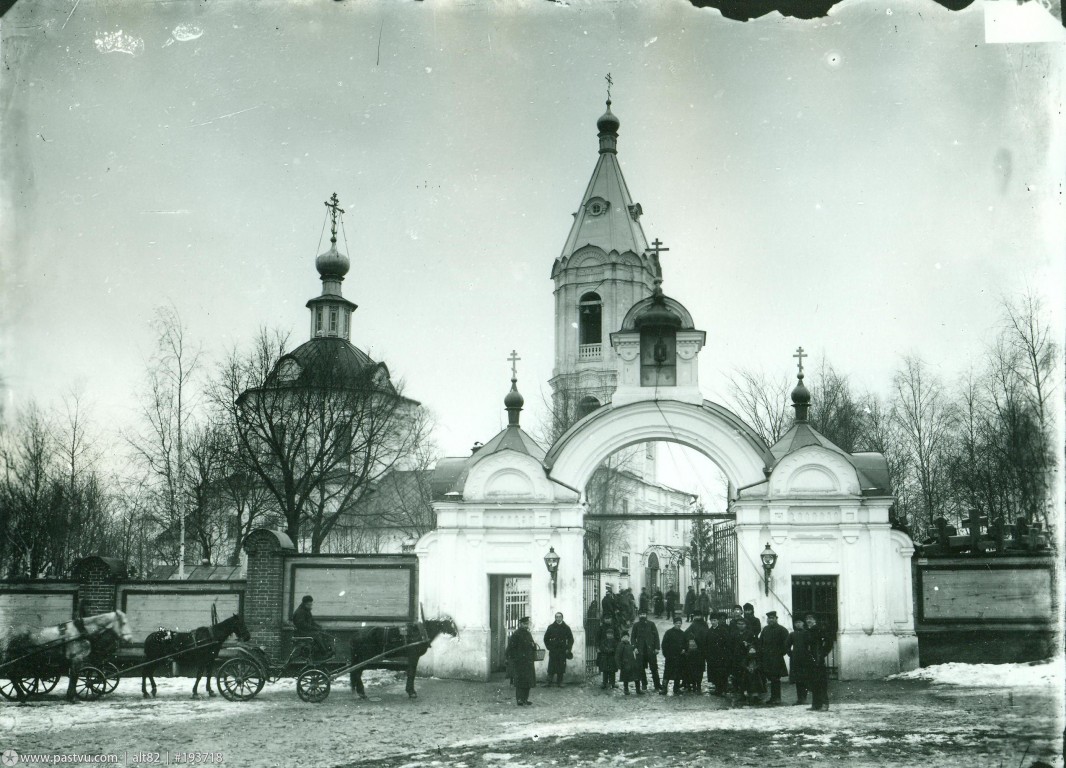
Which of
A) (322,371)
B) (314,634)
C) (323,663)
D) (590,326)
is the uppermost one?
(590,326)

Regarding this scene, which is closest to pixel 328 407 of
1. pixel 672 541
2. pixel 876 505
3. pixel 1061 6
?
pixel 876 505

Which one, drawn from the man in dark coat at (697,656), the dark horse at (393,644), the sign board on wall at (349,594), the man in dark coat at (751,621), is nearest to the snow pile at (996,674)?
the man in dark coat at (751,621)

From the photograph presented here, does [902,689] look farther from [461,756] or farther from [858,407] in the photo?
[858,407]

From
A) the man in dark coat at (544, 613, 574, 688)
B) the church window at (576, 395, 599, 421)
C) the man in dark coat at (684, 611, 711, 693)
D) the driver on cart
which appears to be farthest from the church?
the church window at (576, 395, 599, 421)

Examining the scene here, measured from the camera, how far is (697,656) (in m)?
15.2

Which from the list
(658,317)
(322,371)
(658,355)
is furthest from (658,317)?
(322,371)

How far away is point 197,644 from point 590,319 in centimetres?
3002

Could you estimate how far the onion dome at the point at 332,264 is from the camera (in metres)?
43.2

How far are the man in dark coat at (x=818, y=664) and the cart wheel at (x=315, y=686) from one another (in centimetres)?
647

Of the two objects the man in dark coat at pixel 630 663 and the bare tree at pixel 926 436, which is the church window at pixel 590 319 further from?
the man in dark coat at pixel 630 663

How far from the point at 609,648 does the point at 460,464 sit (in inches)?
183

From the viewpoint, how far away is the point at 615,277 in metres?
41.3

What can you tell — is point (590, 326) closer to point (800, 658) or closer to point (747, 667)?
point (747, 667)

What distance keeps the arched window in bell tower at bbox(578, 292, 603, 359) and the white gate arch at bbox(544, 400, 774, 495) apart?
24.2 metres
